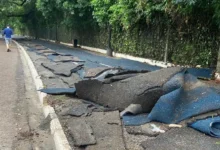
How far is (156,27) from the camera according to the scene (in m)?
14.6

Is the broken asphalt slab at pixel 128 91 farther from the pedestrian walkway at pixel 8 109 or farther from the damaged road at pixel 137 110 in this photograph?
the pedestrian walkway at pixel 8 109


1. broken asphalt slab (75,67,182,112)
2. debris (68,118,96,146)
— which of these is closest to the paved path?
debris (68,118,96,146)

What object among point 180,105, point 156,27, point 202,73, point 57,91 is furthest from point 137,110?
point 156,27

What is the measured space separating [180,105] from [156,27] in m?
10.3

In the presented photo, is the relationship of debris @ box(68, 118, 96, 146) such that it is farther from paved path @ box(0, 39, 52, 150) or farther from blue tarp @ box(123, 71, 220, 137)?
blue tarp @ box(123, 71, 220, 137)

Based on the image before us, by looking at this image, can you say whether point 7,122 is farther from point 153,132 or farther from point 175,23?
point 175,23

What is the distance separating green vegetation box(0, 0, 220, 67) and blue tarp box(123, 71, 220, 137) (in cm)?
429

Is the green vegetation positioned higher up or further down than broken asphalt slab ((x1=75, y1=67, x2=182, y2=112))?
higher up

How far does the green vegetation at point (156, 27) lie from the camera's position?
1058cm

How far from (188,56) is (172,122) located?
764 cm

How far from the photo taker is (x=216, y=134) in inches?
160

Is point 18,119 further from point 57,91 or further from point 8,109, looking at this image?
point 57,91

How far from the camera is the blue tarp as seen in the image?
462 cm

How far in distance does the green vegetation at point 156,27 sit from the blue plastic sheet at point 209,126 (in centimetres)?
503
